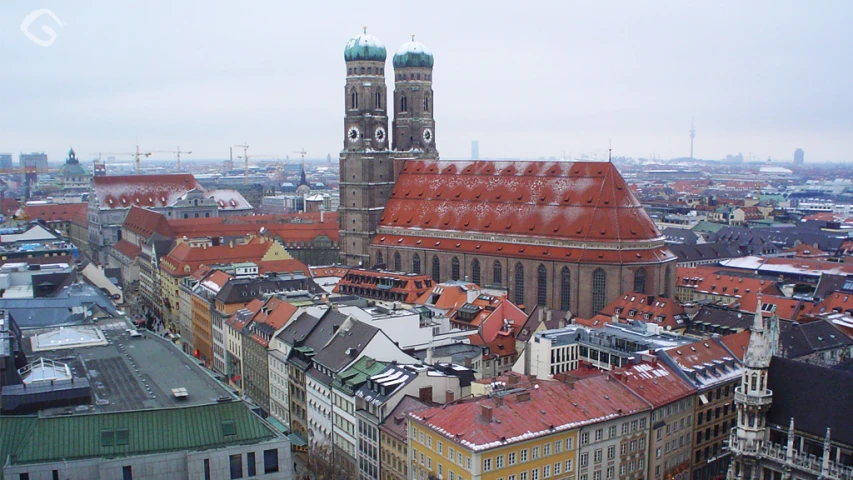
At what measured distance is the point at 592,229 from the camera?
356 feet

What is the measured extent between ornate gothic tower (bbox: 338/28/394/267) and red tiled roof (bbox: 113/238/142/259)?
158 ft

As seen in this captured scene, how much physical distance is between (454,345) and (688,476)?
2541cm

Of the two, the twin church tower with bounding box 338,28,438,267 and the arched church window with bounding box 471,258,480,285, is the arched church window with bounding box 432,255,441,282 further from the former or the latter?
the twin church tower with bounding box 338,28,438,267

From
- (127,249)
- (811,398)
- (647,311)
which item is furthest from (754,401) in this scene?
(127,249)

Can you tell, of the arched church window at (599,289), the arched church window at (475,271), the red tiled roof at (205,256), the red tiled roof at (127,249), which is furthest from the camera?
the red tiled roof at (127,249)

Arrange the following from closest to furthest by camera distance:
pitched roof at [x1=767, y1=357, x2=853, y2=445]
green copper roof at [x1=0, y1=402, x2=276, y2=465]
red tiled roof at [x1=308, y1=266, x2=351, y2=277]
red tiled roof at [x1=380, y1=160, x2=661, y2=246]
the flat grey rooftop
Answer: green copper roof at [x1=0, y1=402, x2=276, y2=465]
pitched roof at [x1=767, y1=357, x2=853, y2=445]
the flat grey rooftop
red tiled roof at [x1=380, y1=160, x2=661, y2=246]
red tiled roof at [x1=308, y1=266, x2=351, y2=277]

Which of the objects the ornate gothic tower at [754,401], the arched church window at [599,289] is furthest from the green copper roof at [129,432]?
the arched church window at [599,289]

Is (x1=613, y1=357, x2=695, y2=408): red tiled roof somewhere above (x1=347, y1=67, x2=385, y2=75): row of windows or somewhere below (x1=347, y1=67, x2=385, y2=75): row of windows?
below

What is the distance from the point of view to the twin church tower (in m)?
132

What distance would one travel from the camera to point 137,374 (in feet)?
200

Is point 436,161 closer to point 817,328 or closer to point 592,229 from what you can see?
point 592,229

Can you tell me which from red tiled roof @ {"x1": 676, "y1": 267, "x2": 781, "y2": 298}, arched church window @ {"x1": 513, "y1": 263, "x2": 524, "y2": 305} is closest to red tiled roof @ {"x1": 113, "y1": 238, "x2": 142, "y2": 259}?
arched church window @ {"x1": 513, "y1": 263, "x2": 524, "y2": 305}

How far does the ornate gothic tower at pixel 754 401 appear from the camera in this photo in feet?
178

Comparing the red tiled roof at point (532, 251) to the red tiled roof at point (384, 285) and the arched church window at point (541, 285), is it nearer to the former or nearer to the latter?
the arched church window at point (541, 285)
